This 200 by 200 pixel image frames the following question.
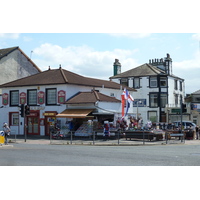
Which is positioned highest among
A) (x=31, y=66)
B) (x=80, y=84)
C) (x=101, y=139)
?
(x=31, y=66)

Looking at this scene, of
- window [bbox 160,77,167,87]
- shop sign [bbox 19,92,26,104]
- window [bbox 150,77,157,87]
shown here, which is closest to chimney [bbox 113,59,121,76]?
window [bbox 150,77,157,87]

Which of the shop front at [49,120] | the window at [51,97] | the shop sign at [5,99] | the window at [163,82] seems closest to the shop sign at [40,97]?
the window at [51,97]

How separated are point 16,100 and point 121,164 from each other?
87.2 feet

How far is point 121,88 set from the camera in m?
41.2

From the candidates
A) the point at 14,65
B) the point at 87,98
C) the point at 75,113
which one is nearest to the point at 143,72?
the point at 14,65

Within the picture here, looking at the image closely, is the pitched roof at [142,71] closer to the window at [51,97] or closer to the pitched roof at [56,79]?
the pitched roof at [56,79]

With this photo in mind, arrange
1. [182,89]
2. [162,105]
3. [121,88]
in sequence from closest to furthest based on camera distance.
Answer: [121,88]
[162,105]
[182,89]

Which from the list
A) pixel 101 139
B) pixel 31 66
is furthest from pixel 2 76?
pixel 101 139

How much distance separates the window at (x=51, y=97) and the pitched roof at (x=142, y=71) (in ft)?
73.5

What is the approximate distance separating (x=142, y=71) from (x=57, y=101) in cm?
2389

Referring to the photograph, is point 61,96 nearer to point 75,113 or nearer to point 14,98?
point 75,113

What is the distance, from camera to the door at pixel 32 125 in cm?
3670

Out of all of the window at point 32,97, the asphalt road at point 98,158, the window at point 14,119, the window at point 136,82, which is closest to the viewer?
the asphalt road at point 98,158

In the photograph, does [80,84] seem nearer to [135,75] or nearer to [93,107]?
[93,107]
